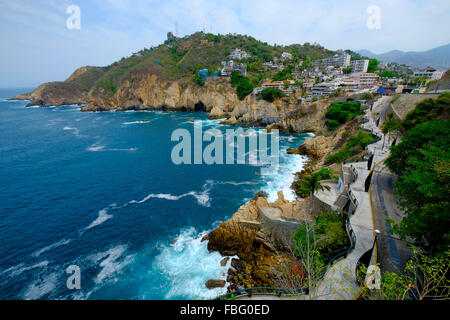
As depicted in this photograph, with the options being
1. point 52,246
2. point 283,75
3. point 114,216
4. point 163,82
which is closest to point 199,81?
point 163,82

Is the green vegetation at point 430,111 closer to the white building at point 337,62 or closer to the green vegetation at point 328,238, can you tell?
the green vegetation at point 328,238

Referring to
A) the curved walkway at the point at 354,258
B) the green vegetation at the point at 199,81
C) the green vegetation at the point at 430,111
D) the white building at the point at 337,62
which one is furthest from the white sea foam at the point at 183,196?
the white building at the point at 337,62

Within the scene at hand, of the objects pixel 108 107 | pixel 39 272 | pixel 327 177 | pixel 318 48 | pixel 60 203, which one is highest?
pixel 318 48

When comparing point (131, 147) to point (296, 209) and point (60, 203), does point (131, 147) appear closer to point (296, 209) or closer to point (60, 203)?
point (60, 203)

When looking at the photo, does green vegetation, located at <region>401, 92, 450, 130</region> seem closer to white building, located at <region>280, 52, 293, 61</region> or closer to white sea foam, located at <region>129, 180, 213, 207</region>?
white sea foam, located at <region>129, 180, 213, 207</region>

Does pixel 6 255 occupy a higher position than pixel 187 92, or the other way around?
pixel 187 92

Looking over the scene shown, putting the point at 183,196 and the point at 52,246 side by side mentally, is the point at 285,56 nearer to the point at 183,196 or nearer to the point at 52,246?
the point at 183,196
